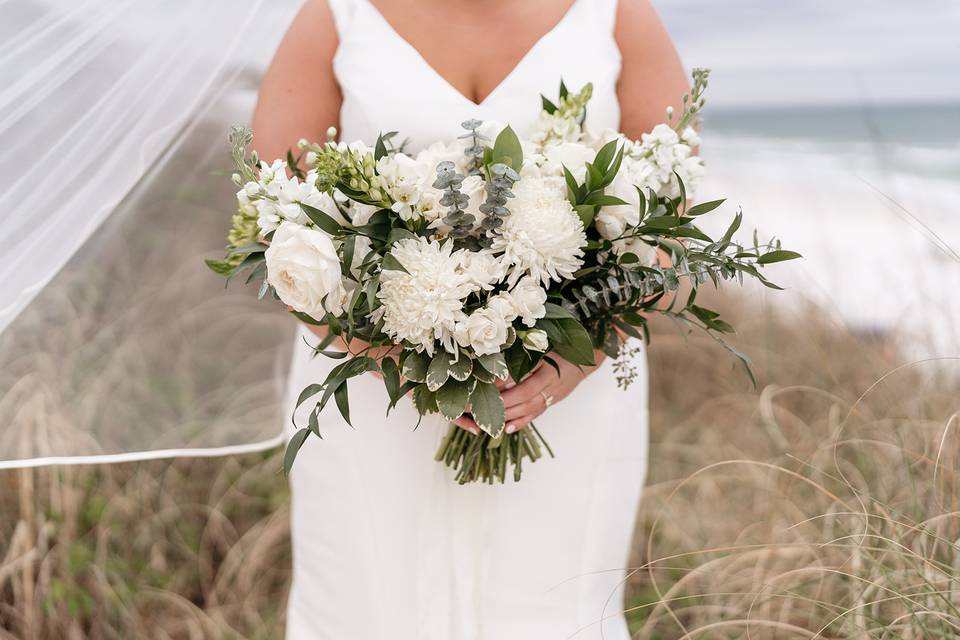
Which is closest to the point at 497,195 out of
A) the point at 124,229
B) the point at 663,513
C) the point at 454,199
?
A: the point at 454,199

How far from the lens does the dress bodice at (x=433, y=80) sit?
61.8 inches

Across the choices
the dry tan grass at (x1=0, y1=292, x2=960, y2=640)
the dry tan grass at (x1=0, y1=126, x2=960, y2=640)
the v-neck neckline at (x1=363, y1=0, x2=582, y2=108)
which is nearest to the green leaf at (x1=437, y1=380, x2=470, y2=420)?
the dry tan grass at (x1=0, y1=126, x2=960, y2=640)

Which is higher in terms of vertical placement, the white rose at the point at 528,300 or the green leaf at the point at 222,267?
the green leaf at the point at 222,267

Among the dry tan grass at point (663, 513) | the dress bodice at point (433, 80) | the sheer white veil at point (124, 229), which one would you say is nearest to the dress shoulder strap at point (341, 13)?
the dress bodice at point (433, 80)

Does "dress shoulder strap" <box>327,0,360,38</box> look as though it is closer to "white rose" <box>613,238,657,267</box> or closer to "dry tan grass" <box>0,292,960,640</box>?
"white rose" <box>613,238,657,267</box>

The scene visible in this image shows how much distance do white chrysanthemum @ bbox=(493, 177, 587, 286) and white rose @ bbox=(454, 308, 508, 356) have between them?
0.21 ft

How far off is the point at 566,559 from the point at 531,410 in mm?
420

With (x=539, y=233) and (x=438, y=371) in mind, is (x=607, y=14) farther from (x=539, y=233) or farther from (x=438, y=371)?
(x=438, y=371)

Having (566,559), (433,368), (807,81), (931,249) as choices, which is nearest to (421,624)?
(566,559)

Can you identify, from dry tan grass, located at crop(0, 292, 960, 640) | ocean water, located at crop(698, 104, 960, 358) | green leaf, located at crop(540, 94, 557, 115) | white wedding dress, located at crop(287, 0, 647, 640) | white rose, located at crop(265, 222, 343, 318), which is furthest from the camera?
ocean water, located at crop(698, 104, 960, 358)

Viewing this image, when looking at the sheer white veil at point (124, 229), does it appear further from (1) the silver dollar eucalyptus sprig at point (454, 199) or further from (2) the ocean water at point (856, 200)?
(2) the ocean water at point (856, 200)

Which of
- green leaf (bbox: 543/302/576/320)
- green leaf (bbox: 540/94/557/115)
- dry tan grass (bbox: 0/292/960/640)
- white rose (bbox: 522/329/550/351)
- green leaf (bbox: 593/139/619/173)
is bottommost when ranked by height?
dry tan grass (bbox: 0/292/960/640)

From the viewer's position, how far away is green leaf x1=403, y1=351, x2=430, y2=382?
107cm

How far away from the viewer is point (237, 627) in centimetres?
255
